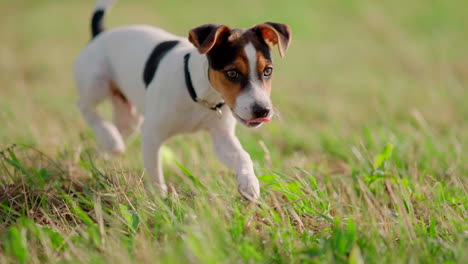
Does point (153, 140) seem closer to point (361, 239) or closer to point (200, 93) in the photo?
point (200, 93)

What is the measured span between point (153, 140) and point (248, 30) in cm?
117

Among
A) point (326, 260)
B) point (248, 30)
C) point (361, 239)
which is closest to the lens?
point (326, 260)

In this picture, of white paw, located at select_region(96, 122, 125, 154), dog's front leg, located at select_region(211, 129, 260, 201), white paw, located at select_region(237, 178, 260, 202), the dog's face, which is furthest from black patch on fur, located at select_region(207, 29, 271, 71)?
white paw, located at select_region(96, 122, 125, 154)

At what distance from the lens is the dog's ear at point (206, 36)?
3417mm

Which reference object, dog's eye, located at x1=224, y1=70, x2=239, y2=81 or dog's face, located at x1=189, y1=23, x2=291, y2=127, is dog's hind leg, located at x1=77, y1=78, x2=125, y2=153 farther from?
dog's eye, located at x1=224, y1=70, x2=239, y2=81

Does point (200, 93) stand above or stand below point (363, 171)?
above

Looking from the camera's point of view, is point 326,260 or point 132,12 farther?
point 132,12

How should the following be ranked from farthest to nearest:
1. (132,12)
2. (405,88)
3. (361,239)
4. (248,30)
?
(132,12) < (405,88) < (248,30) < (361,239)

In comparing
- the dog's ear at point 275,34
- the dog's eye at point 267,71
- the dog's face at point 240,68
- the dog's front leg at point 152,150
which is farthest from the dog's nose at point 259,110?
the dog's front leg at point 152,150

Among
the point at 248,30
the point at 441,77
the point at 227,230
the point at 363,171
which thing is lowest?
the point at 441,77

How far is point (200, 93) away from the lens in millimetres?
3805

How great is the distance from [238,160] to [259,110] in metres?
0.56

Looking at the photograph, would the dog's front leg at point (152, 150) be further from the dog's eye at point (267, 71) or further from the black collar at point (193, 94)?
the dog's eye at point (267, 71)

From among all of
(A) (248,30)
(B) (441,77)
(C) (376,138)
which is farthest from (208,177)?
(B) (441,77)
